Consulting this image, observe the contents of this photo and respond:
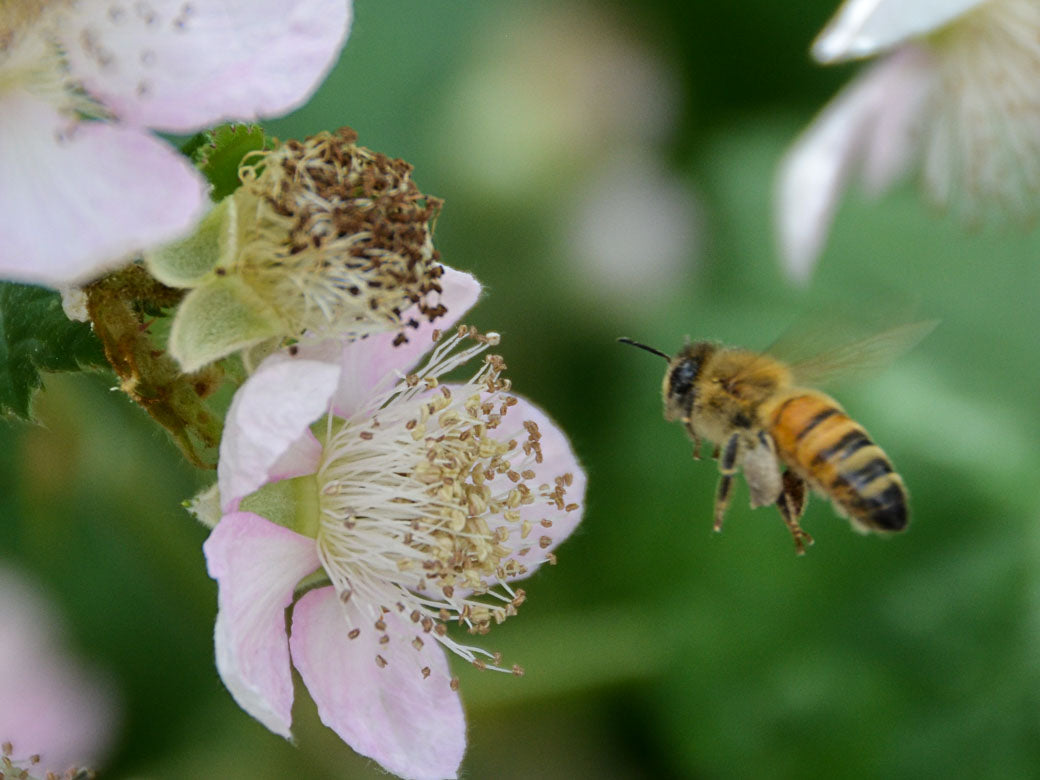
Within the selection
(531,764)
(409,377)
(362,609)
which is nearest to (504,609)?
(362,609)

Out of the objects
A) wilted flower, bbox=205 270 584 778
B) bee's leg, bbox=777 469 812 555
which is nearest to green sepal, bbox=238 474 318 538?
wilted flower, bbox=205 270 584 778

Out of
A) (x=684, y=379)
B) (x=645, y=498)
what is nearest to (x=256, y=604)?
(x=684, y=379)

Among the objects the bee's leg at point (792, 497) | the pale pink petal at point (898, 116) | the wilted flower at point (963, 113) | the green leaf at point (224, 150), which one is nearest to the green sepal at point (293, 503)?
the green leaf at point (224, 150)

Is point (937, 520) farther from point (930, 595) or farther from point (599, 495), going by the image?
point (599, 495)

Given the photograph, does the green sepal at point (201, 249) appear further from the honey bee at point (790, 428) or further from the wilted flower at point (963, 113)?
the wilted flower at point (963, 113)

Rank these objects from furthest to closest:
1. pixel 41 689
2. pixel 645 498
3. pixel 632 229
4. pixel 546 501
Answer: pixel 632 229 → pixel 645 498 → pixel 41 689 → pixel 546 501

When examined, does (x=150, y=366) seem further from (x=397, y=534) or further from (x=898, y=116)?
(x=898, y=116)
